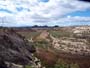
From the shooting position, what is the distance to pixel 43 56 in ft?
213

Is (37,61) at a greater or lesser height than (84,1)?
lesser

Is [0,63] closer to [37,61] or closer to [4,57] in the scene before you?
[4,57]

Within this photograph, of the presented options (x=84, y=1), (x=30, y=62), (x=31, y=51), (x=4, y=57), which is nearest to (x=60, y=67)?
(x=30, y=62)

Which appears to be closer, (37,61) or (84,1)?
(84,1)

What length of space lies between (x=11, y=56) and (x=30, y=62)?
5.22m

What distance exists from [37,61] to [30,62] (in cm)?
508

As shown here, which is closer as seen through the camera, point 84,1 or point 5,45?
point 84,1

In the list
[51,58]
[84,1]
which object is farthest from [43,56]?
[84,1]

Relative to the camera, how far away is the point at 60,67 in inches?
2026

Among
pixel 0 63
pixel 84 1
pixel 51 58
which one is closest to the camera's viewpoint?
pixel 84 1

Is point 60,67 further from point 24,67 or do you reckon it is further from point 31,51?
point 31,51

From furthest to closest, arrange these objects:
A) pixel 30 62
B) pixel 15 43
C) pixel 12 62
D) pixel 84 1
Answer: pixel 15 43 → pixel 30 62 → pixel 12 62 → pixel 84 1

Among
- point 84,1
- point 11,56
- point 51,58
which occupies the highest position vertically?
point 84,1

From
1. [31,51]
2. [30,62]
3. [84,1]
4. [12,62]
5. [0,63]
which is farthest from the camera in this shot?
[31,51]
